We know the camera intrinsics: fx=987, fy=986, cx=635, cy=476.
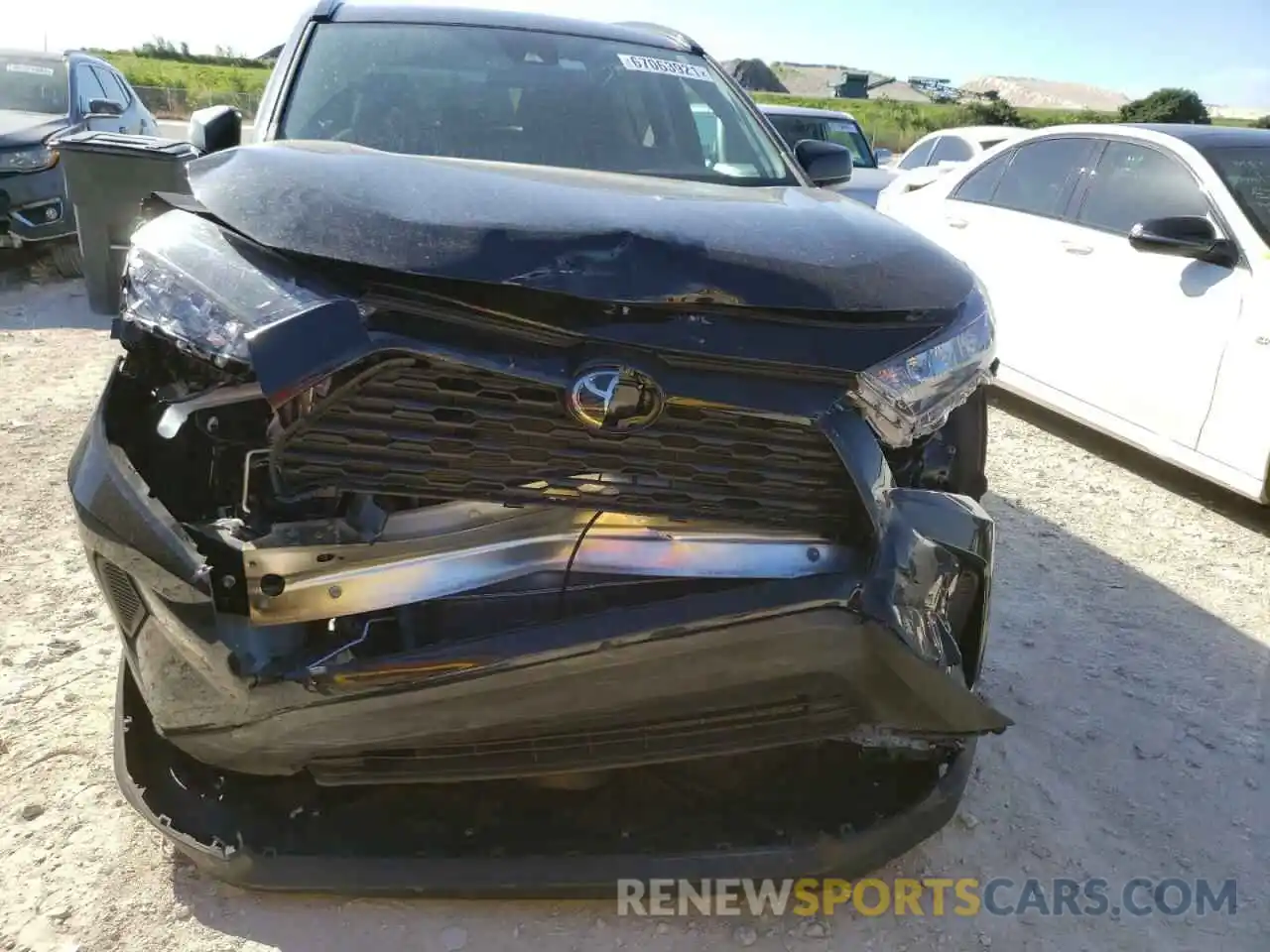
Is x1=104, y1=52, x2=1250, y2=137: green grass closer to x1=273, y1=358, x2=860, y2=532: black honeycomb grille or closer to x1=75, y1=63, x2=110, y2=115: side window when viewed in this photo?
x1=75, y1=63, x2=110, y2=115: side window

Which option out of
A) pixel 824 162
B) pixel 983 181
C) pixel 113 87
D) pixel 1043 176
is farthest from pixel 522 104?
pixel 113 87

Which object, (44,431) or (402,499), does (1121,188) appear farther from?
(44,431)

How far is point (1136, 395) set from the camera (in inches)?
188

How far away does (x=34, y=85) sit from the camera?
8.27 meters

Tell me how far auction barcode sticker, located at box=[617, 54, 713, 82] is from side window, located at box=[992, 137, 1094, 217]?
9.30ft

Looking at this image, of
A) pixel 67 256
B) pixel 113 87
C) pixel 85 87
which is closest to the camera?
pixel 67 256

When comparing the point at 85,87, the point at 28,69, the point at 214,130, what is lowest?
the point at 214,130

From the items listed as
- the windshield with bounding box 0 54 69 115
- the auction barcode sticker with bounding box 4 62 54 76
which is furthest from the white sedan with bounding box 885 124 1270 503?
the auction barcode sticker with bounding box 4 62 54 76

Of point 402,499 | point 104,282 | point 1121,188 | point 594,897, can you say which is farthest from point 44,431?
point 1121,188

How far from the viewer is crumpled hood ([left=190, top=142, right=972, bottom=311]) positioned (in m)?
1.74

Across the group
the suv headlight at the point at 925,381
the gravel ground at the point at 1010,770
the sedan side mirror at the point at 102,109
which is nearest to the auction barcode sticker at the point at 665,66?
the suv headlight at the point at 925,381

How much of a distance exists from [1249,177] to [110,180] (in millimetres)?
4918

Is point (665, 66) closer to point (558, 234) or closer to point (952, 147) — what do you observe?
point (558, 234)

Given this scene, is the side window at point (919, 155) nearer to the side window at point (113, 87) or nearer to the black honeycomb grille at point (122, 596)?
the side window at point (113, 87)
